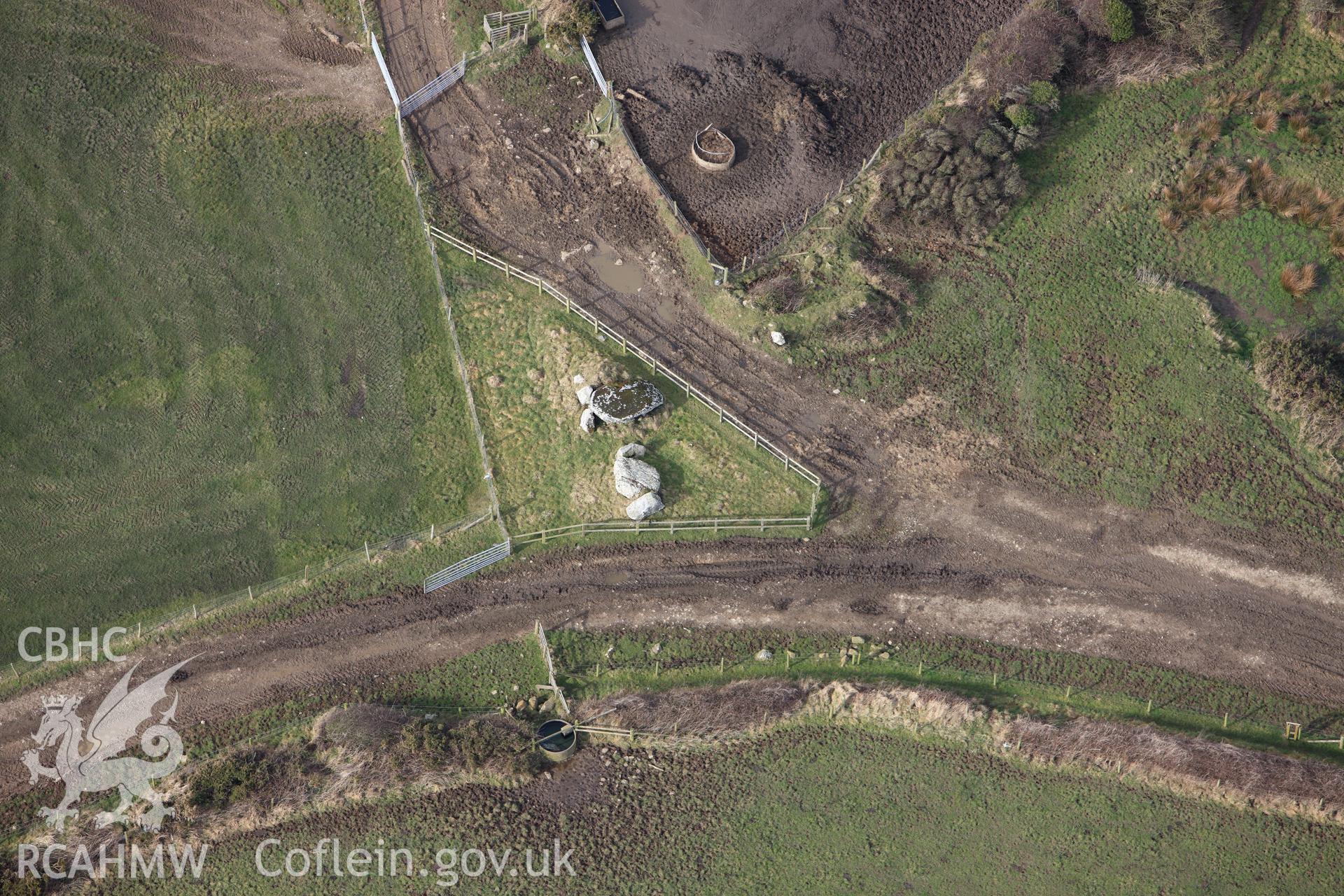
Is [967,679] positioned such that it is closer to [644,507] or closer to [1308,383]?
[644,507]

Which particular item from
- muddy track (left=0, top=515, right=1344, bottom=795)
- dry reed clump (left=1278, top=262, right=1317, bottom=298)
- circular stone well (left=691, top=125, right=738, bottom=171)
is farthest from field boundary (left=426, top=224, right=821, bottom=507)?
dry reed clump (left=1278, top=262, right=1317, bottom=298)

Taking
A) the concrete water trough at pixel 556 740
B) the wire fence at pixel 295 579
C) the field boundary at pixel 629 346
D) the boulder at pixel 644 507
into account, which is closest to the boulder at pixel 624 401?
the field boundary at pixel 629 346

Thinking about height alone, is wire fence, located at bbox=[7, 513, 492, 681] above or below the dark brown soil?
below

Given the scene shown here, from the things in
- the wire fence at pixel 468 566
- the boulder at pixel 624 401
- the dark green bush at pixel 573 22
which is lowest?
the wire fence at pixel 468 566

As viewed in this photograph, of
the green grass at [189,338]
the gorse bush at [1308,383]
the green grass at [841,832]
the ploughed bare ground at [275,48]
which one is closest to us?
the green grass at [841,832]

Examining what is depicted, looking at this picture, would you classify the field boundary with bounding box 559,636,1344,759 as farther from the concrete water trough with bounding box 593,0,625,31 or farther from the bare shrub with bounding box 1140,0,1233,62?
the bare shrub with bounding box 1140,0,1233,62

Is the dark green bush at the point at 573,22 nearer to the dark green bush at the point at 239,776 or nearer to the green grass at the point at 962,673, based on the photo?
the green grass at the point at 962,673

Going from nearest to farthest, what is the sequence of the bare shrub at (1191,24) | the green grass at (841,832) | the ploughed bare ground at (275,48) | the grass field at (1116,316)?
the green grass at (841,832), the grass field at (1116,316), the ploughed bare ground at (275,48), the bare shrub at (1191,24)
